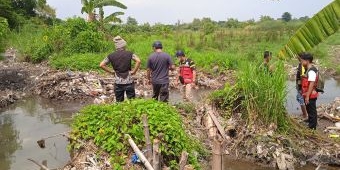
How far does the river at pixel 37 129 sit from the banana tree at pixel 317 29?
1.70 metres

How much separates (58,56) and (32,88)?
5.40m

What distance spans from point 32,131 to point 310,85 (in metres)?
6.53

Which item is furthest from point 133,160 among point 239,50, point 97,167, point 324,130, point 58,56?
point 239,50

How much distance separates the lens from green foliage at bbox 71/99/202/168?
19.9 feet

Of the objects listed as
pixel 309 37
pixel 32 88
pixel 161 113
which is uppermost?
pixel 309 37

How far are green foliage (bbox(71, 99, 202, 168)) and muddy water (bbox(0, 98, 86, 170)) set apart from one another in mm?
1721

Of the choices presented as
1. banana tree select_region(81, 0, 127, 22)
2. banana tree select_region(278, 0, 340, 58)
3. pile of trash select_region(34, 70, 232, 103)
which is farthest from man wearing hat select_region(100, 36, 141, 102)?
banana tree select_region(81, 0, 127, 22)

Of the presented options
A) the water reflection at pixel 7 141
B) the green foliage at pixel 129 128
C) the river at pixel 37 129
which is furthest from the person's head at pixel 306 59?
the water reflection at pixel 7 141

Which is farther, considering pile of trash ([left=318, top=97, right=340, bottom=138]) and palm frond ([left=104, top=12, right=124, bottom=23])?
palm frond ([left=104, top=12, right=124, bottom=23])

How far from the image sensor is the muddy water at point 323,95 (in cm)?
1169

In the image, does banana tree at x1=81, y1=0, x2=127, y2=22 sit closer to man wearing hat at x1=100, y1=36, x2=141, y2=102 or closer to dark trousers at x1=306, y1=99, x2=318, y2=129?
man wearing hat at x1=100, y1=36, x2=141, y2=102

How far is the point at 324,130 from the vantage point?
9.14m

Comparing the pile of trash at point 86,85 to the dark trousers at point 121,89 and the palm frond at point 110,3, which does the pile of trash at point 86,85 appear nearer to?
the dark trousers at point 121,89

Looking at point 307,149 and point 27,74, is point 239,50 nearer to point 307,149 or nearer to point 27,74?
point 27,74
